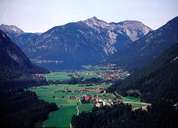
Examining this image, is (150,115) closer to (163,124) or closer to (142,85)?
(163,124)

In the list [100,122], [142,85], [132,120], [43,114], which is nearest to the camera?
[132,120]

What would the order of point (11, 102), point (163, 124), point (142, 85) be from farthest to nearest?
1. point (142, 85)
2. point (11, 102)
3. point (163, 124)

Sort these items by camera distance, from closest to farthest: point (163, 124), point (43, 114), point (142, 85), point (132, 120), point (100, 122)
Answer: point (163, 124) → point (132, 120) → point (100, 122) → point (43, 114) → point (142, 85)

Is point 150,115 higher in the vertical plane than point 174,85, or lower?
lower

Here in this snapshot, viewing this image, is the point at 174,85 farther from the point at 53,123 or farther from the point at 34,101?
the point at 34,101

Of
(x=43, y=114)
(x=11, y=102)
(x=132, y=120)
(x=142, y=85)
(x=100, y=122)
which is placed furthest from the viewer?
(x=142, y=85)

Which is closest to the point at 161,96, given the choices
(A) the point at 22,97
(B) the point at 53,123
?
(B) the point at 53,123

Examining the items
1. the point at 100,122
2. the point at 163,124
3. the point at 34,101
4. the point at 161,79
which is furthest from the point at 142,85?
the point at 163,124

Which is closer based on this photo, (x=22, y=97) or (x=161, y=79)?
(x=161, y=79)

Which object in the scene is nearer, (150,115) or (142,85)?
(150,115)
